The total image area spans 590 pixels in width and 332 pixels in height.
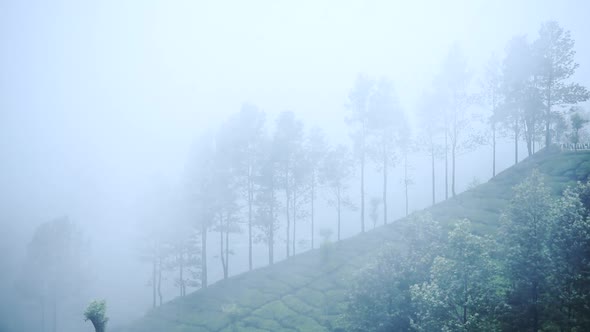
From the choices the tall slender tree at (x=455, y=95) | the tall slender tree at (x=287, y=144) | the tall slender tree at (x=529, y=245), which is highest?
the tall slender tree at (x=455, y=95)

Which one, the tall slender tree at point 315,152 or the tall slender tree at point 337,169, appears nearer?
the tall slender tree at point 315,152

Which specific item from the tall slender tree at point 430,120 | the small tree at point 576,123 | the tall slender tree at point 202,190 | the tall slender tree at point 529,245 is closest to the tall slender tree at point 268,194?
the tall slender tree at point 202,190

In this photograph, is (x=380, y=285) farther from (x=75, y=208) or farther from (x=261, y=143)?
(x=75, y=208)

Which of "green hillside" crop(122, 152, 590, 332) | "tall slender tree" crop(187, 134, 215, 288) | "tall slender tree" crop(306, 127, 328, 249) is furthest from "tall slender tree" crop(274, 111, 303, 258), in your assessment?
"tall slender tree" crop(187, 134, 215, 288)

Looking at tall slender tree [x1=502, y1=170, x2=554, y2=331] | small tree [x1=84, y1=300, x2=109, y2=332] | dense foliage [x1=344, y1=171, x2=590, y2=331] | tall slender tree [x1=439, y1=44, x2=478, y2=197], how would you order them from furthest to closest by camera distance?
tall slender tree [x1=439, y1=44, x2=478, y2=197] → small tree [x1=84, y1=300, x2=109, y2=332] → tall slender tree [x1=502, y1=170, x2=554, y2=331] → dense foliage [x1=344, y1=171, x2=590, y2=331]

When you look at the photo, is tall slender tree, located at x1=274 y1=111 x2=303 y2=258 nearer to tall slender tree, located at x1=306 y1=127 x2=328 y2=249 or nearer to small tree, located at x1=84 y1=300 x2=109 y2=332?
tall slender tree, located at x1=306 y1=127 x2=328 y2=249

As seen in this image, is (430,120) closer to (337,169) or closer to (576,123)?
(337,169)

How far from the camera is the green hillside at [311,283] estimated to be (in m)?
31.0

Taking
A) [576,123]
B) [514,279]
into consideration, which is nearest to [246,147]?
[514,279]

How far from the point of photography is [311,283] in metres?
36.5

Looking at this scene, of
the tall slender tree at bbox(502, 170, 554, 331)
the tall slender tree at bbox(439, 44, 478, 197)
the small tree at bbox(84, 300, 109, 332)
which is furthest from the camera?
the tall slender tree at bbox(439, 44, 478, 197)

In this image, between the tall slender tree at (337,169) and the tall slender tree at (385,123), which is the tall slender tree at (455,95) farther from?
the tall slender tree at (337,169)

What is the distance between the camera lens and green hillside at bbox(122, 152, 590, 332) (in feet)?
102

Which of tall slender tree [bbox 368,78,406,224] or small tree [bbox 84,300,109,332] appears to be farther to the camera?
tall slender tree [bbox 368,78,406,224]
